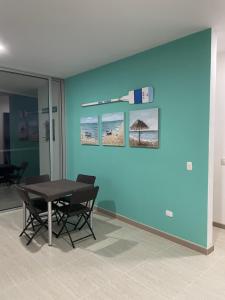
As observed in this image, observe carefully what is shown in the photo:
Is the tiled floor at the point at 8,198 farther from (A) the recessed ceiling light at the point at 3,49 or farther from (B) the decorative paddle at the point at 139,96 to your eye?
(B) the decorative paddle at the point at 139,96

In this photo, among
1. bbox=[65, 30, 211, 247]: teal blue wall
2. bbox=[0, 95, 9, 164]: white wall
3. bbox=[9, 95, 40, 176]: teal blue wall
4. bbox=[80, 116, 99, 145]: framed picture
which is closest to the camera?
bbox=[65, 30, 211, 247]: teal blue wall

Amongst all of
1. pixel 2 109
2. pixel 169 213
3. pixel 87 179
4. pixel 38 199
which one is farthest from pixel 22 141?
pixel 169 213

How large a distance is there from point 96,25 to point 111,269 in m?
2.86

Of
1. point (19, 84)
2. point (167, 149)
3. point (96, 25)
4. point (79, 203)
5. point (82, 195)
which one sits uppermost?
point (96, 25)

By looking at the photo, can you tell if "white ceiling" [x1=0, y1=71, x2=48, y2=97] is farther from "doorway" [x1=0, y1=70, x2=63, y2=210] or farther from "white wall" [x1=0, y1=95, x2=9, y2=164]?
"white wall" [x1=0, y1=95, x2=9, y2=164]

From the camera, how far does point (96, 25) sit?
Result: 2.72 metres

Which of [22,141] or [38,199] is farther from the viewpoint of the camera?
[22,141]

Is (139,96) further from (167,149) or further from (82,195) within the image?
(82,195)

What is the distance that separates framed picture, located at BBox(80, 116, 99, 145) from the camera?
455 centimetres

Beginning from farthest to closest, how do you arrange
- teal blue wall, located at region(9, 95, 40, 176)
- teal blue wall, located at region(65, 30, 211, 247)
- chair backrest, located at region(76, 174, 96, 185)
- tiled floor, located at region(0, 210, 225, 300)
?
teal blue wall, located at region(9, 95, 40, 176) → chair backrest, located at region(76, 174, 96, 185) → teal blue wall, located at region(65, 30, 211, 247) → tiled floor, located at region(0, 210, 225, 300)

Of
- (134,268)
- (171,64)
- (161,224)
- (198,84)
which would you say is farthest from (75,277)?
(171,64)

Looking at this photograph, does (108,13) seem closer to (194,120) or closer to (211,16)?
(211,16)

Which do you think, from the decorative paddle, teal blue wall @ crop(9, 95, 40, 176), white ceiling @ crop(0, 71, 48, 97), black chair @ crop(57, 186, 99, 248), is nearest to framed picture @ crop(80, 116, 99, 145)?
the decorative paddle

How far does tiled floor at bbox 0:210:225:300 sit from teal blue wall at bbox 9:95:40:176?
197 cm
